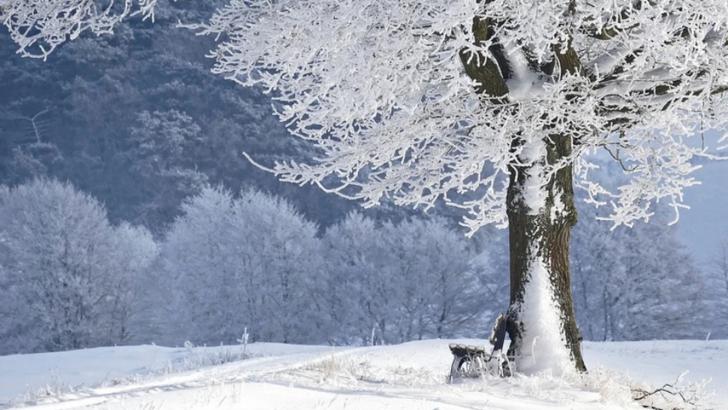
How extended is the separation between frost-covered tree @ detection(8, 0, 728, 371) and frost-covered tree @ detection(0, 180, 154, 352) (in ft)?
84.0

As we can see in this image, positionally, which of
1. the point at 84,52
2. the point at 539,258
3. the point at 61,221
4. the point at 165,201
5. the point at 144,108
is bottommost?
the point at 539,258

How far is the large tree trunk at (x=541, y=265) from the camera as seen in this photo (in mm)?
7340

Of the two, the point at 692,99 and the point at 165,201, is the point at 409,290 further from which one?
the point at 165,201

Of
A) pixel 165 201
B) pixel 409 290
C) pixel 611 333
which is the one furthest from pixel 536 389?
pixel 165 201

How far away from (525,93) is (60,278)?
2811 centimetres

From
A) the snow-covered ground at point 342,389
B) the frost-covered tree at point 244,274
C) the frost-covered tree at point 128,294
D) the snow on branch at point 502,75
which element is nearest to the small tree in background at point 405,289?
the frost-covered tree at point 244,274

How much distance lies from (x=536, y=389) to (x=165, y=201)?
201 ft

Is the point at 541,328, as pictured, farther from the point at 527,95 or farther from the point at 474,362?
the point at 527,95

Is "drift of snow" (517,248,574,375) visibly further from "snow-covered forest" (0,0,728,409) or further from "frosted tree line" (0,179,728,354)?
"frosted tree line" (0,179,728,354)

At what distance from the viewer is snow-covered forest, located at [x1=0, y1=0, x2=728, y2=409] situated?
675cm

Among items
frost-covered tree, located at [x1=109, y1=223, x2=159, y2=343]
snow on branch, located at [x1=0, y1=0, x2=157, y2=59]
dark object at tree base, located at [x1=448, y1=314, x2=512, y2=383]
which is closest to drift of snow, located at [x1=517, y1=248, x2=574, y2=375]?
dark object at tree base, located at [x1=448, y1=314, x2=512, y2=383]

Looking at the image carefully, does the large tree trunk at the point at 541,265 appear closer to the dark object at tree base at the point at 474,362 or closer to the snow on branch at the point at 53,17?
the dark object at tree base at the point at 474,362

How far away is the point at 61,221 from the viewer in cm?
3338

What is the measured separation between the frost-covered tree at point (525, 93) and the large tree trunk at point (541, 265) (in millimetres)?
12
